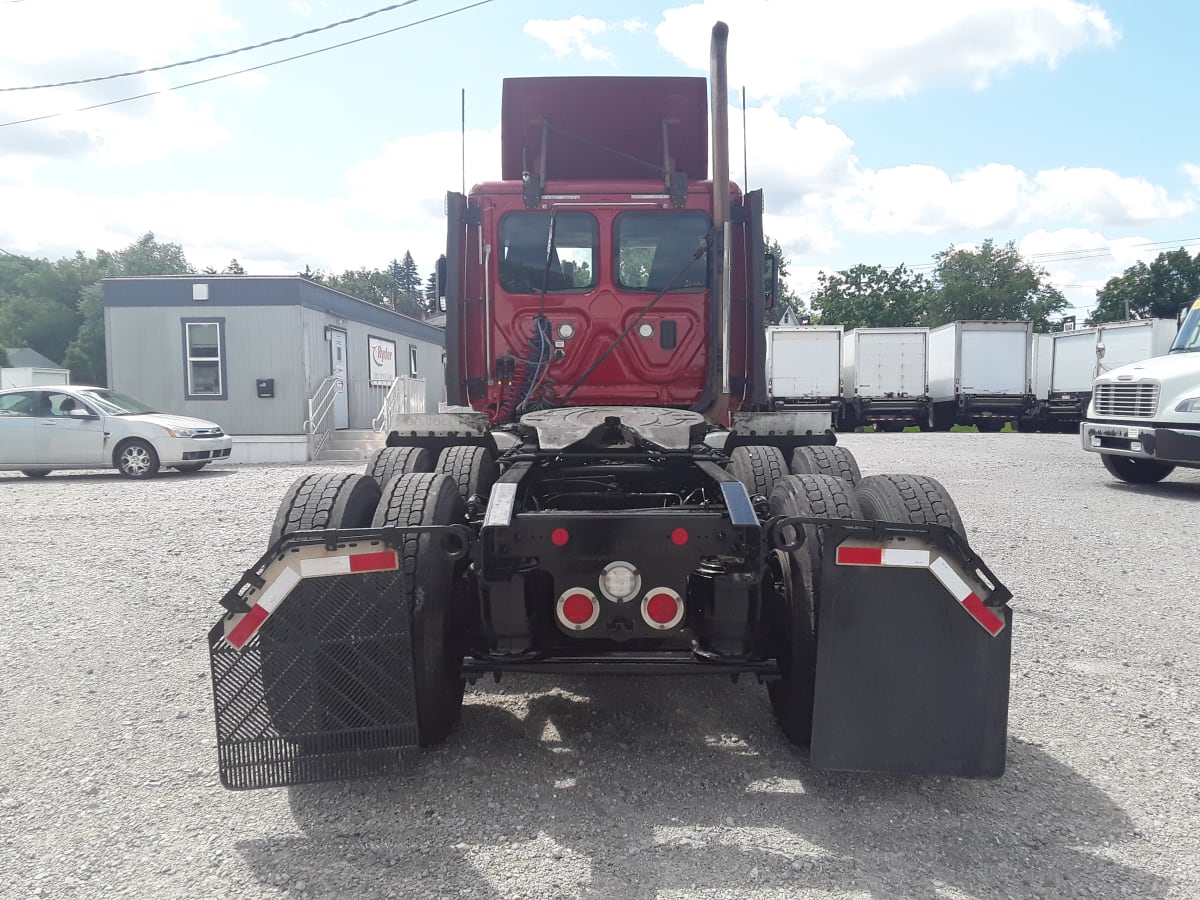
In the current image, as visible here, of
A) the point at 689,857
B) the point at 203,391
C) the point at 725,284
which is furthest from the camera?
the point at 203,391

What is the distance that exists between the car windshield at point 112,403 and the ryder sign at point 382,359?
8170mm

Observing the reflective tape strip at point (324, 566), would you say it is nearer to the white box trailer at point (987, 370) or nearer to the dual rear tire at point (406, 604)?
the dual rear tire at point (406, 604)

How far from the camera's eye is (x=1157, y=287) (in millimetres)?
63156

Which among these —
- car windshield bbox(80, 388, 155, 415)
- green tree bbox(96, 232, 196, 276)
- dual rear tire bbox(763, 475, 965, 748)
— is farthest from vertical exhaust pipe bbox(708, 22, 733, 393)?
green tree bbox(96, 232, 196, 276)

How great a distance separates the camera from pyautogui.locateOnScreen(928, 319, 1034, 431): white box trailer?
2516cm

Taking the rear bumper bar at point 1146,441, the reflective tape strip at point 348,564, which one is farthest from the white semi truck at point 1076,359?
the reflective tape strip at point 348,564

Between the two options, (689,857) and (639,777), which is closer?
(689,857)

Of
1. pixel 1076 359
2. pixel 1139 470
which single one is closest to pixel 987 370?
pixel 1076 359

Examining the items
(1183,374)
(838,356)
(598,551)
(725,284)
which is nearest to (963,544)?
(598,551)

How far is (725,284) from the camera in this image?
15.9ft

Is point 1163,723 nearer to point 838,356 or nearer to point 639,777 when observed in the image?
point 639,777

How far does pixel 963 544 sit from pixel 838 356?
23018 millimetres

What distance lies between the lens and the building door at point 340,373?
19.0 metres

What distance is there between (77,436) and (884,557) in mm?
Answer: 14021
